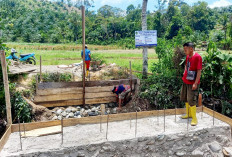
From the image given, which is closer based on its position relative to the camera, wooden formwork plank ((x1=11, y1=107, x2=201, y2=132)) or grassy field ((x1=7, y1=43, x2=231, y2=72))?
wooden formwork plank ((x1=11, y1=107, x2=201, y2=132))

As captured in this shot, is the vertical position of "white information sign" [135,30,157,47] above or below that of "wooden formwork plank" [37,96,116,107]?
above

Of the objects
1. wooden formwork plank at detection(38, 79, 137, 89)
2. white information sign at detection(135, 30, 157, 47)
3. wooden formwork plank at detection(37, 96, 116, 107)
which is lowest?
wooden formwork plank at detection(37, 96, 116, 107)

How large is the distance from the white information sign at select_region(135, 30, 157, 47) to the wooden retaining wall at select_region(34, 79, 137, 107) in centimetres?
114

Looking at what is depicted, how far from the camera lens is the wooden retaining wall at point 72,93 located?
19.1ft

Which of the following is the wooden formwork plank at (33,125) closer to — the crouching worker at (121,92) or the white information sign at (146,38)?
the crouching worker at (121,92)

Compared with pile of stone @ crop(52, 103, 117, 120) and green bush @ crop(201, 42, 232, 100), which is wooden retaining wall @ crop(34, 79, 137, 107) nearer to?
pile of stone @ crop(52, 103, 117, 120)

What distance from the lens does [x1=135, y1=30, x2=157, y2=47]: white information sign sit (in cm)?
642

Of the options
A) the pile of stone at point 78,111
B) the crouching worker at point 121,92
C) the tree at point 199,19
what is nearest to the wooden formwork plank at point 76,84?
the crouching worker at point 121,92

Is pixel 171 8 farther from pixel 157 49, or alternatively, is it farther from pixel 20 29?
pixel 157 49

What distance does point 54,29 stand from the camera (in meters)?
35.9

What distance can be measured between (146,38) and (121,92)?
1770 mm

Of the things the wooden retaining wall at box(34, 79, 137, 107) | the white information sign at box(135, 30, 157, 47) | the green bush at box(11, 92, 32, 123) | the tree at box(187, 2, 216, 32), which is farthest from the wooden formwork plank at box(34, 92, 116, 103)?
the tree at box(187, 2, 216, 32)

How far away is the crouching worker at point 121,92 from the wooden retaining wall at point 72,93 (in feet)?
0.57

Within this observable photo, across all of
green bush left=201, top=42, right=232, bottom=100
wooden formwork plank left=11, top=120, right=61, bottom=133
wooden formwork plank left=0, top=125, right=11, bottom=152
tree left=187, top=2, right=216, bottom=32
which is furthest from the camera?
tree left=187, top=2, right=216, bottom=32
